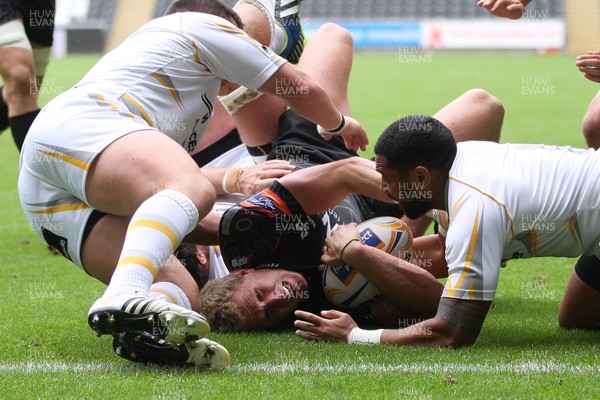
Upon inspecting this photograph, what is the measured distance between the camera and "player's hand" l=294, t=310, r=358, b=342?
4.06 m

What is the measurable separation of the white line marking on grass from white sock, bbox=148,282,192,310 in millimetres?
309

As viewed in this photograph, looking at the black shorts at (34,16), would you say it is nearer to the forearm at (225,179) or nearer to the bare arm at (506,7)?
the forearm at (225,179)

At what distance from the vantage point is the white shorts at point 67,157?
3.73 meters

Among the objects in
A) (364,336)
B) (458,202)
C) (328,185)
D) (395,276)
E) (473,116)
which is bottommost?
(364,336)

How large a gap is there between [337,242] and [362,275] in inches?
7.9

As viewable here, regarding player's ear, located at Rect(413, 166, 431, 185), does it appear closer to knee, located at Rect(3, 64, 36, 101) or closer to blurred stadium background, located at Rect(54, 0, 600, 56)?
knee, located at Rect(3, 64, 36, 101)

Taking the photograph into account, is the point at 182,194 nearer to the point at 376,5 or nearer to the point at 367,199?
the point at 367,199

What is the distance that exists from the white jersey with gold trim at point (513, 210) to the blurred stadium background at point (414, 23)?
3132 centimetres

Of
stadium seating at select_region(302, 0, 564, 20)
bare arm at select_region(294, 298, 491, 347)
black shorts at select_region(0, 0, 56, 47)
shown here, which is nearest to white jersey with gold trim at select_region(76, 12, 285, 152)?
bare arm at select_region(294, 298, 491, 347)

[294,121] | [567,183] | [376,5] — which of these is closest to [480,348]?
[567,183]

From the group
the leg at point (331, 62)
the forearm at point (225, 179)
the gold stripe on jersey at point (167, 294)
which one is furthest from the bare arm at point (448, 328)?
the leg at point (331, 62)

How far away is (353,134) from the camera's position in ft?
15.0

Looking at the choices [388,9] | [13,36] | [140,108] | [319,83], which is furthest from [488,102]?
[388,9]

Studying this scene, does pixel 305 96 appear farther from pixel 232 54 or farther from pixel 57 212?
pixel 57 212
